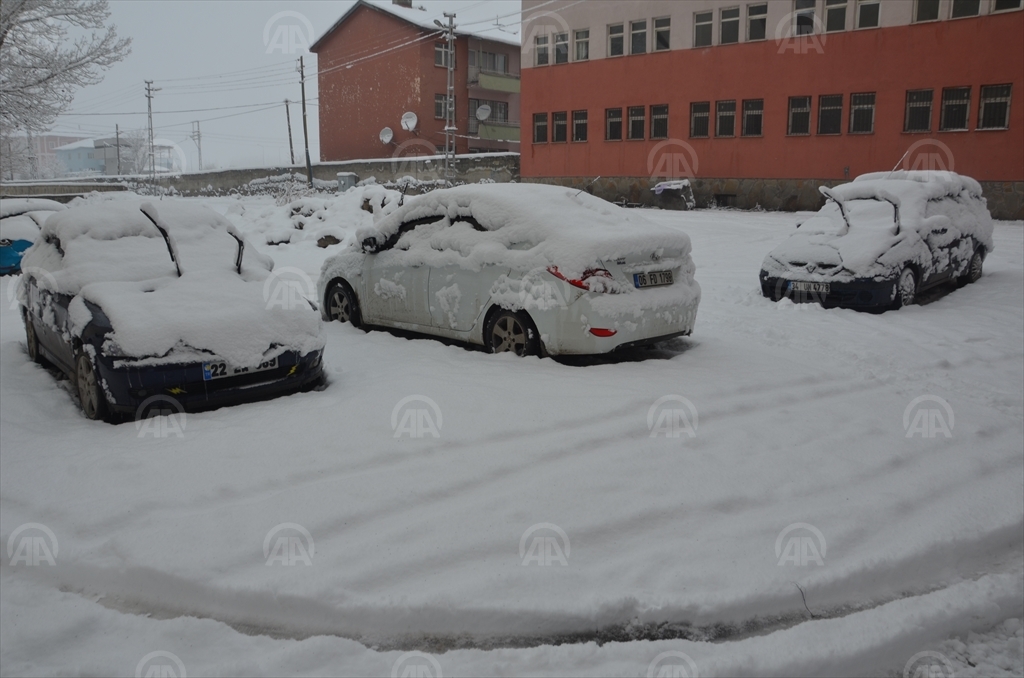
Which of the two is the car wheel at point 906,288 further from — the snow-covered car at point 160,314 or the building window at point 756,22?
the building window at point 756,22

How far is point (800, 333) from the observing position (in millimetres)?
8703

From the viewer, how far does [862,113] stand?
2648 centimetres

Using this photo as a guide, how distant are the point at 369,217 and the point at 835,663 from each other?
58.4 feet

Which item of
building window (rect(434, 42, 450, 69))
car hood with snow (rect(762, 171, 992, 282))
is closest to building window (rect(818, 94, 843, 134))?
car hood with snow (rect(762, 171, 992, 282))

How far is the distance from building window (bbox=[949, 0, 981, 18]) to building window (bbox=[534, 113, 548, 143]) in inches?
634

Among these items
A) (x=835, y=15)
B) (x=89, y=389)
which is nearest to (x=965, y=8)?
(x=835, y=15)

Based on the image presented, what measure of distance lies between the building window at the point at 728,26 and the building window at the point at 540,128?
856cm

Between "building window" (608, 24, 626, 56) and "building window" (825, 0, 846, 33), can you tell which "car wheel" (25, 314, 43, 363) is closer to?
"building window" (825, 0, 846, 33)

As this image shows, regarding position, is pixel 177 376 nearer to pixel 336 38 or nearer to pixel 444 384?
pixel 444 384

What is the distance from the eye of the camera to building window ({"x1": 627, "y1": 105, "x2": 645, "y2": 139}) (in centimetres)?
3200

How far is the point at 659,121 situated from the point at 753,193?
208 inches

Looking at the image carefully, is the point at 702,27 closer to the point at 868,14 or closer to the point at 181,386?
the point at 868,14

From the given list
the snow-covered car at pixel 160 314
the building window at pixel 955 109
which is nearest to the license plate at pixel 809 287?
the snow-covered car at pixel 160 314

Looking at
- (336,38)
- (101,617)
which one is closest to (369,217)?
(101,617)
